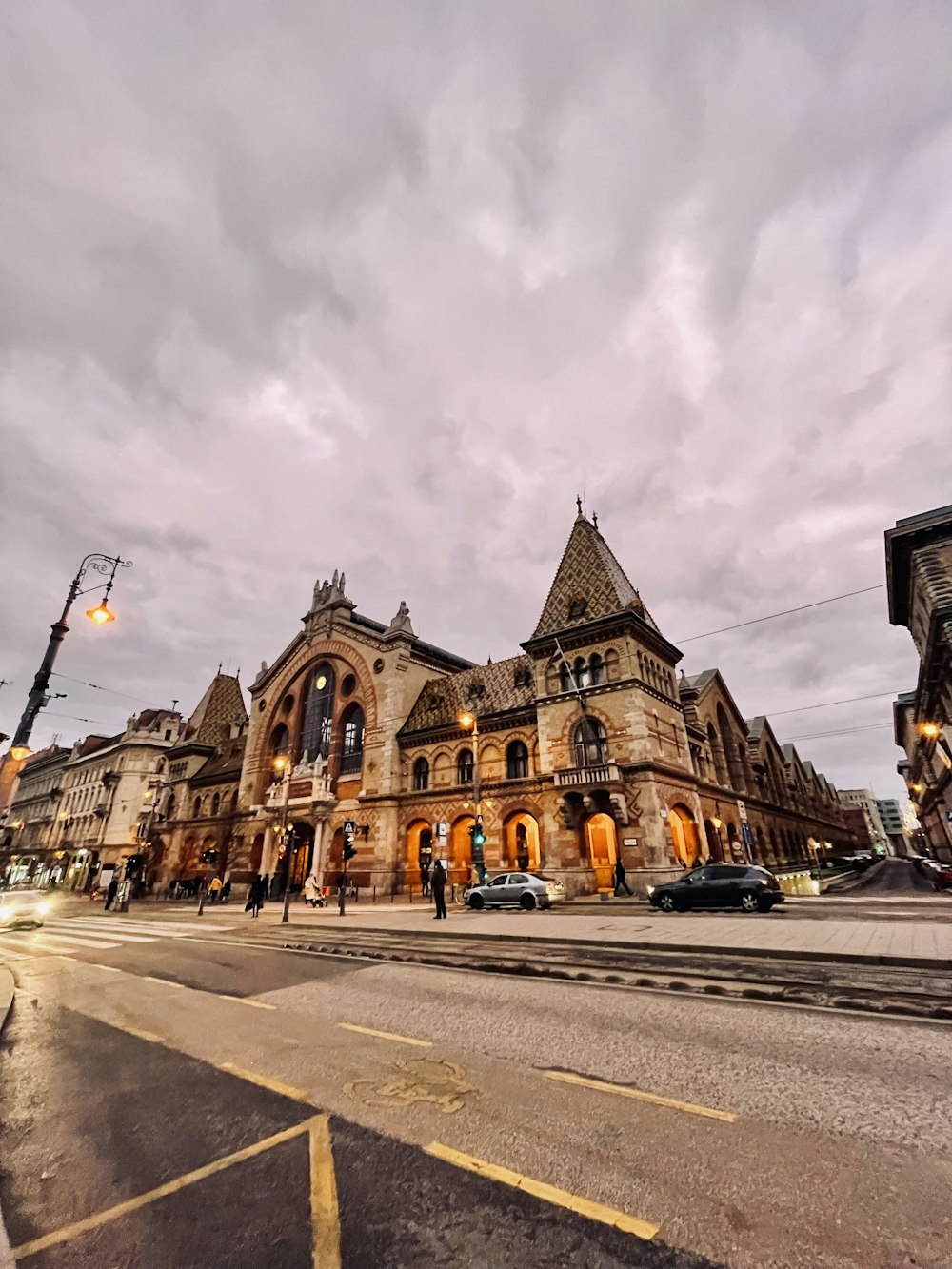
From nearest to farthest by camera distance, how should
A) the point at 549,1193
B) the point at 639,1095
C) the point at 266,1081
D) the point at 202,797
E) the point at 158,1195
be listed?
the point at 549,1193
the point at 158,1195
the point at 639,1095
the point at 266,1081
the point at 202,797

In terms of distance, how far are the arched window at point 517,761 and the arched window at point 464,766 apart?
259 cm

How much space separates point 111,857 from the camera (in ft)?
188

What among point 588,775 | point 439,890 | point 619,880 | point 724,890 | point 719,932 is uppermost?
point 588,775

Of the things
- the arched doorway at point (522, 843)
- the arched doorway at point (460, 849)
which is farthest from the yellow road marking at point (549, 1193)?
the arched doorway at point (460, 849)

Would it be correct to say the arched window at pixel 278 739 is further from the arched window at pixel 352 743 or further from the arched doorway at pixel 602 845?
the arched doorway at pixel 602 845

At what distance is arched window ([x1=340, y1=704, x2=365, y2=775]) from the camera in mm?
36625

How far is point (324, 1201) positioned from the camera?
3314 millimetres

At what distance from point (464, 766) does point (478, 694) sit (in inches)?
177

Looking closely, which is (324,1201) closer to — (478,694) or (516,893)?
(516,893)

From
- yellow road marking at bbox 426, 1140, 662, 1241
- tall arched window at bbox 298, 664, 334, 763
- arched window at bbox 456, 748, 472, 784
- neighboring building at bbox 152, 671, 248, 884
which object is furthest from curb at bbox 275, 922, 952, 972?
neighboring building at bbox 152, 671, 248, 884

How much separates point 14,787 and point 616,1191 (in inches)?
4389

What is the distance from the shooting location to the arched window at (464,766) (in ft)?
103

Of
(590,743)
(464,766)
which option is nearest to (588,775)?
(590,743)

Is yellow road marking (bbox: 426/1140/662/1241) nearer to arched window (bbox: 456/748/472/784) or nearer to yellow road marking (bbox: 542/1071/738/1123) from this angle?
yellow road marking (bbox: 542/1071/738/1123)
